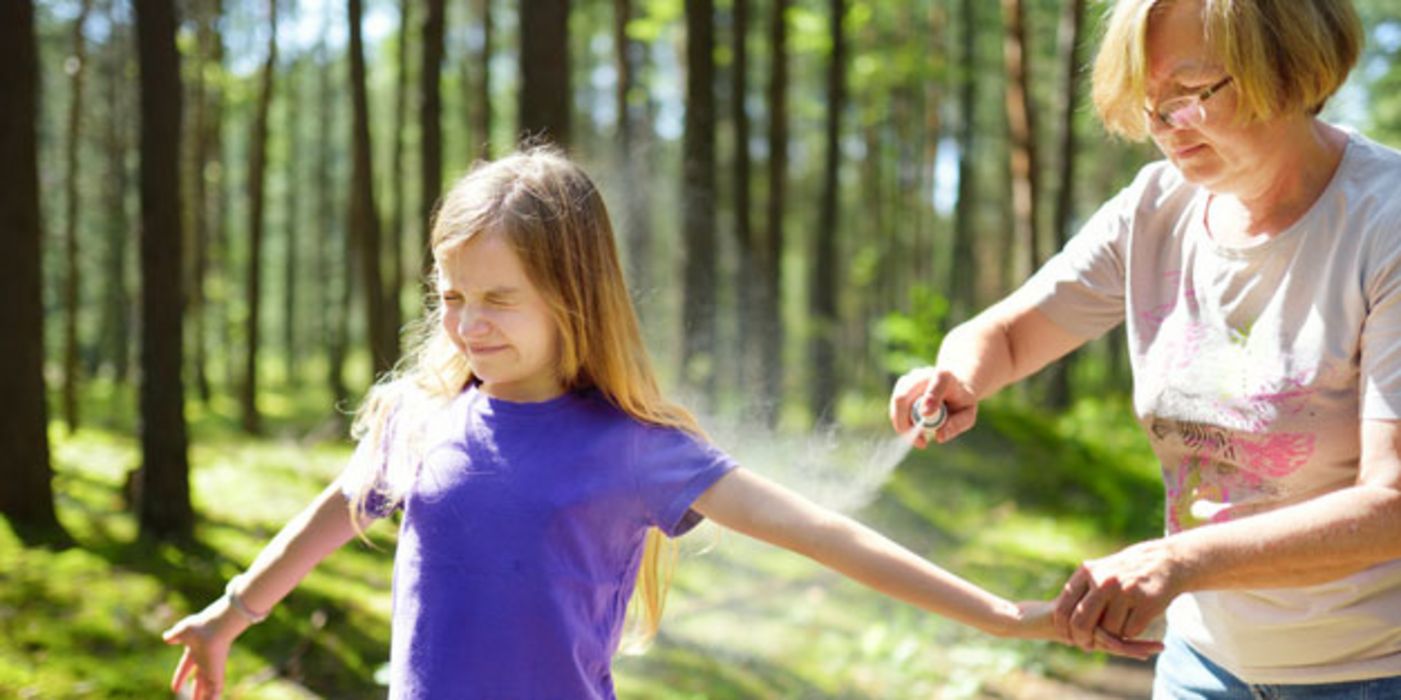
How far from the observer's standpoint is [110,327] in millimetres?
30859

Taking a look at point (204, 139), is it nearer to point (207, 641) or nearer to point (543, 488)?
point (207, 641)

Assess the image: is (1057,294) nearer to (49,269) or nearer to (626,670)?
(626,670)

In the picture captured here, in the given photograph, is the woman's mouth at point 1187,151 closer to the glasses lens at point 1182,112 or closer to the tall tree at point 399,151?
the glasses lens at point 1182,112

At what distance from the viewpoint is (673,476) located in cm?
199

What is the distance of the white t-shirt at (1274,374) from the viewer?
69.8 inches

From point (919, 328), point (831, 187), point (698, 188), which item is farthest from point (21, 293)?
point (831, 187)

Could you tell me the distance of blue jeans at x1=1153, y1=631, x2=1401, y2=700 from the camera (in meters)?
1.88

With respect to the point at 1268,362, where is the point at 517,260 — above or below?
above

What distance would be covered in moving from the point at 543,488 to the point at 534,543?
9 centimetres

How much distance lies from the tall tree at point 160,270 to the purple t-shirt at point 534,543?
6258 mm

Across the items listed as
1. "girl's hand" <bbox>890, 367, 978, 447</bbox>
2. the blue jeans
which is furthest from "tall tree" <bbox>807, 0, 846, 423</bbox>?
the blue jeans

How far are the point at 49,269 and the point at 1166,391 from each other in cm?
3266

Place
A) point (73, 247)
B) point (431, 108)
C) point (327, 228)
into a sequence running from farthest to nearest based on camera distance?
point (327, 228)
point (73, 247)
point (431, 108)

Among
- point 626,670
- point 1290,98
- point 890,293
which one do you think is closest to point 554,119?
point 626,670
